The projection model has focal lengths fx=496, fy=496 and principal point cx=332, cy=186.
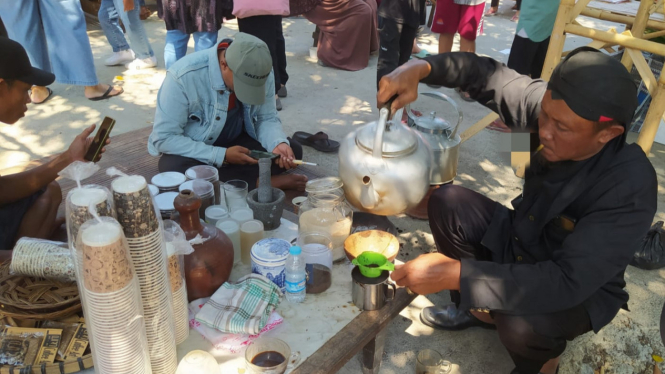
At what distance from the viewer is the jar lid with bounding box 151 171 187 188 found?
2352 mm

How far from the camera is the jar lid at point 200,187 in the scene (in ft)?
7.65

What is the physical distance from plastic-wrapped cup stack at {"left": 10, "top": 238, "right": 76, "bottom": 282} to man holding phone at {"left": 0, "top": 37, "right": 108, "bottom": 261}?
2.66 ft

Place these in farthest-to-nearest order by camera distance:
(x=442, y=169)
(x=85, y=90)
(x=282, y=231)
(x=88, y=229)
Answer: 1. (x=85, y=90)
2. (x=442, y=169)
3. (x=282, y=231)
4. (x=88, y=229)

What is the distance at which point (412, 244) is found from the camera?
127 inches

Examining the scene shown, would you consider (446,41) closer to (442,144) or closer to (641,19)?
(641,19)

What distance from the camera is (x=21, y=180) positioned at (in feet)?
7.96

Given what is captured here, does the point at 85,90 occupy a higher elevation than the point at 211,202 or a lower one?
lower

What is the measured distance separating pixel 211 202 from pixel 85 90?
3482mm

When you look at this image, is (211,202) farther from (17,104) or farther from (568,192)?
(568,192)

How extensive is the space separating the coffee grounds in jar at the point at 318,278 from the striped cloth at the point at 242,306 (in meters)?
0.13

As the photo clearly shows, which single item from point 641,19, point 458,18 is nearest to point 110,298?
point 641,19

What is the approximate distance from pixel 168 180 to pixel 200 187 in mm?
173

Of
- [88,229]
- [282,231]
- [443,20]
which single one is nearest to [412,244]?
[282,231]

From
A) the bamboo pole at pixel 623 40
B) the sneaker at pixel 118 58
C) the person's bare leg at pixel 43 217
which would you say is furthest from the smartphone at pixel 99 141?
the sneaker at pixel 118 58
